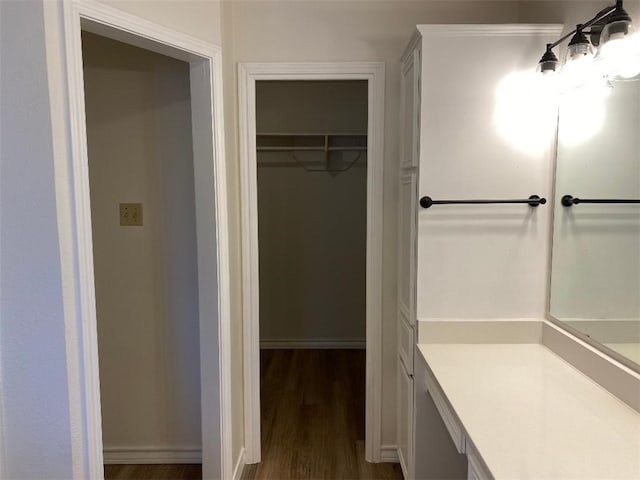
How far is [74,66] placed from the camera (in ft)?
3.74

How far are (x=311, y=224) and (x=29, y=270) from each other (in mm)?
2851

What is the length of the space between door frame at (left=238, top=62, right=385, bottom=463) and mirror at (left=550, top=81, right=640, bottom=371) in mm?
816

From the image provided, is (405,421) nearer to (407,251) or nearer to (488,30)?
(407,251)

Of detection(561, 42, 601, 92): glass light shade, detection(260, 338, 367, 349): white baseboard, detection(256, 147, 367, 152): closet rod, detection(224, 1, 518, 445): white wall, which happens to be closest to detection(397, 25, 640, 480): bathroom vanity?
detection(561, 42, 601, 92): glass light shade

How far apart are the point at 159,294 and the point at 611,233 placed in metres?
1.99

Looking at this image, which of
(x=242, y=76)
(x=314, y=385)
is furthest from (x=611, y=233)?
(x=314, y=385)

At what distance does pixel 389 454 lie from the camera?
237 cm

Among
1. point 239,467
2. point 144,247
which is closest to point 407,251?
point 144,247

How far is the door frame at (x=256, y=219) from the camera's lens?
2158 mm

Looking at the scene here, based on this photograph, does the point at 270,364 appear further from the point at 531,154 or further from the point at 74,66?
the point at 74,66

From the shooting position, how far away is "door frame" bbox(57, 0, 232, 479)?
1150mm

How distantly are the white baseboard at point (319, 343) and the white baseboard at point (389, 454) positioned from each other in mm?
1660

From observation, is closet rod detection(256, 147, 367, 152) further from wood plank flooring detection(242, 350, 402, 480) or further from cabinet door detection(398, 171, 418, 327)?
wood plank flooring detection(242, 350, 402, 480)

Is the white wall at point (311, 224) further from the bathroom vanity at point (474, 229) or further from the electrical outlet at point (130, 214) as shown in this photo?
the bathroom vanity at point (474, 229)
